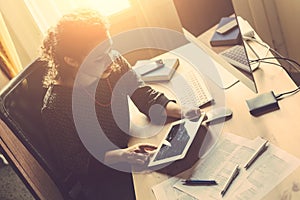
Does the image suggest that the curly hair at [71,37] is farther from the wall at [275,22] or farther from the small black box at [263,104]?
the wall at [275,22]

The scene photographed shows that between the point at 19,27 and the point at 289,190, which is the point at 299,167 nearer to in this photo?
the point at 289,190

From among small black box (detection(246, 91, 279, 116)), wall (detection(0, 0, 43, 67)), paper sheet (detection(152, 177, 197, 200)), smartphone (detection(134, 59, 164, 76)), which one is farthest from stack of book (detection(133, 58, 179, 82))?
wall (detection(0, 0, 43, 67))

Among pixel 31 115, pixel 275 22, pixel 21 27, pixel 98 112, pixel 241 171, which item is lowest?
pixel 275 22

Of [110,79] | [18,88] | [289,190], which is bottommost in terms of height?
[289,190]

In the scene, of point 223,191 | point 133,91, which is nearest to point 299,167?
point 223,191

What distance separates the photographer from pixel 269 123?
1.26m

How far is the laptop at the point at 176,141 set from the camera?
1.29 meters

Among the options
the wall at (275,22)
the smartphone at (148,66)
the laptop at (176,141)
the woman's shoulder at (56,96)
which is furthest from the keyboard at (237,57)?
the wall at (275,22)

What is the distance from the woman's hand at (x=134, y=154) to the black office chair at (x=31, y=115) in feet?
0.71

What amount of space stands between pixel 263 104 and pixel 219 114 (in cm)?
14

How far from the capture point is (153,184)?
1237 mm

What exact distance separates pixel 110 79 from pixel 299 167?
0.83 meters

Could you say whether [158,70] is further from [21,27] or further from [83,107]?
[21,27]

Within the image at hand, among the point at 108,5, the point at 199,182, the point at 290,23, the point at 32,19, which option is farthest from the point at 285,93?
the point at 32,19
